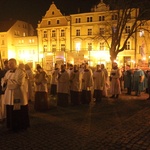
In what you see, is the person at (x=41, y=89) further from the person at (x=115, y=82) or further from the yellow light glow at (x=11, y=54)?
the yellow light glow at (x=11, y=54)

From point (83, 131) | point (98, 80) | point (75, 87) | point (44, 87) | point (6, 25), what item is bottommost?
point (83, 131)

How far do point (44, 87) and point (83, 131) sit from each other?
3.54 meters

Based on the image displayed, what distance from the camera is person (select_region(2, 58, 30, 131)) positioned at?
689 centimetres

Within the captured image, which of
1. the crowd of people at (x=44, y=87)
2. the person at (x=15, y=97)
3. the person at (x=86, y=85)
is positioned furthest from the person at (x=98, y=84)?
the person at (x=15, y=97)

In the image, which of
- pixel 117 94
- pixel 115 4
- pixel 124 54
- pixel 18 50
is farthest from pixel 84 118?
pixel 18 50

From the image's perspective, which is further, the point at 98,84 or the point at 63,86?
the point at 98,84

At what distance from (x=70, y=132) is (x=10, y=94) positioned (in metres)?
2.02

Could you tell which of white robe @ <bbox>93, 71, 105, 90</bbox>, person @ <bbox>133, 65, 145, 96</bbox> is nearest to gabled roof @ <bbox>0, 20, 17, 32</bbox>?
person @ <bbox>133, 65, 145, 96</bbox>

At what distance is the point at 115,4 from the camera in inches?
960

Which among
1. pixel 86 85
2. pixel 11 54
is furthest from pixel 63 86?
pixel 11 54

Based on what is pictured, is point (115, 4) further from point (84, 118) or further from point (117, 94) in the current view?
point (84, 118)

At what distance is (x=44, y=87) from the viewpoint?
1009 cm

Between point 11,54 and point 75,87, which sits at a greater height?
point 11,54

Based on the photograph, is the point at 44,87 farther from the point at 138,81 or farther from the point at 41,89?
the point at 138,81
